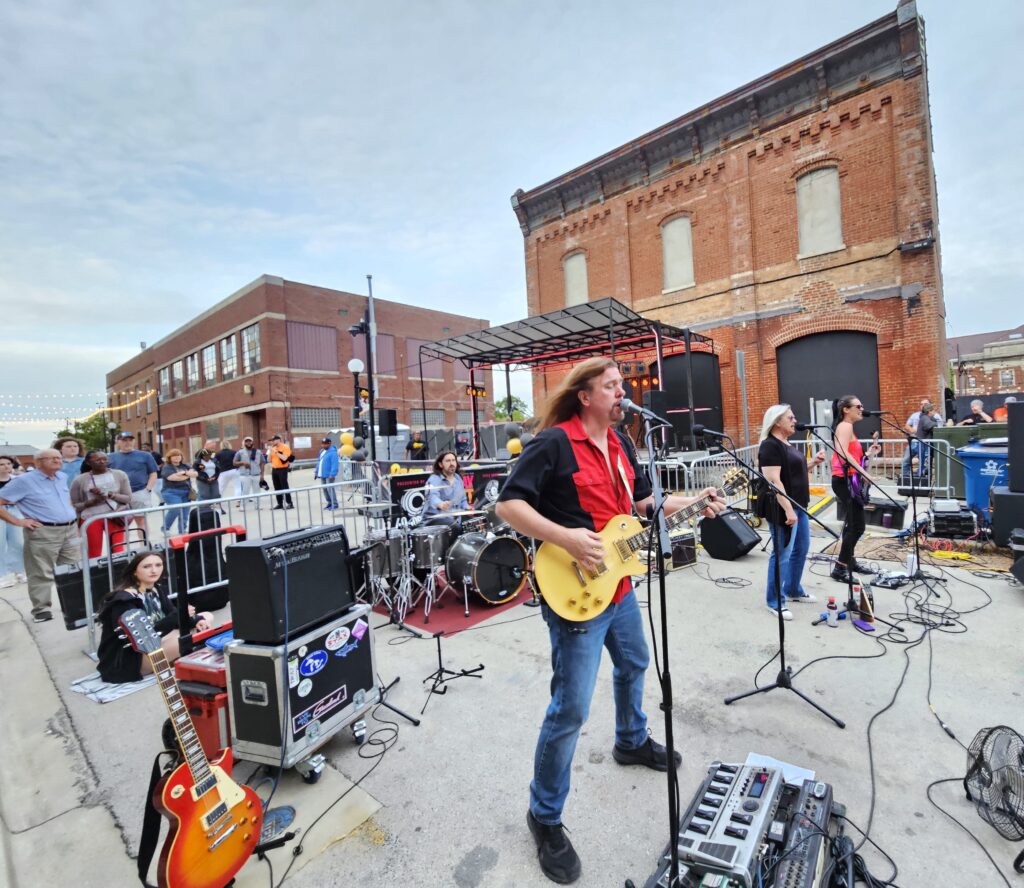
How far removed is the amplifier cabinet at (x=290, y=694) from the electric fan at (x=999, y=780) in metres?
3.19

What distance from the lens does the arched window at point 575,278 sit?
18.8m

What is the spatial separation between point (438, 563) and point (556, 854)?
3.65 meters

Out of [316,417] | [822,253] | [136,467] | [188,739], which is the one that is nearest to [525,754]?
[188,739]

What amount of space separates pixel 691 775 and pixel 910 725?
4.87 ft

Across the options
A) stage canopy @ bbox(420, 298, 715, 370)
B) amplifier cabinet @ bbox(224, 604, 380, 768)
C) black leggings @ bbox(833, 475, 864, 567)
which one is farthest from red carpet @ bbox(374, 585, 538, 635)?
stage canopy @ bbox(420, 298, 715, 370)

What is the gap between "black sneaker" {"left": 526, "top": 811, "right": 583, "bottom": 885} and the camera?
204 centimetres

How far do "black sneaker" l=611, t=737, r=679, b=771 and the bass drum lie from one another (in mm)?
2672

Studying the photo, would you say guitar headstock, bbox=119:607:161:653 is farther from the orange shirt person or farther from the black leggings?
the orange shirt person

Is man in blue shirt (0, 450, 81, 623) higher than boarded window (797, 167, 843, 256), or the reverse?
boarded window (797, 167, 843, 256)

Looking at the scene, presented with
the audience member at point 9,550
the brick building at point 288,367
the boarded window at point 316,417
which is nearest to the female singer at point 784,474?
the audience member at point 9,550

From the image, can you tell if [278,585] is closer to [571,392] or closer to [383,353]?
[571,392]

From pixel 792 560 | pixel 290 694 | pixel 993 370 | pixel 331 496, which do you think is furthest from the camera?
pixel 993 370

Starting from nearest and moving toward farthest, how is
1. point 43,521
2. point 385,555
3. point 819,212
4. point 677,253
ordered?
point 385,555 → point 43,521 → point 819,212 → point 677,253

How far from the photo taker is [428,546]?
538 centimetres
